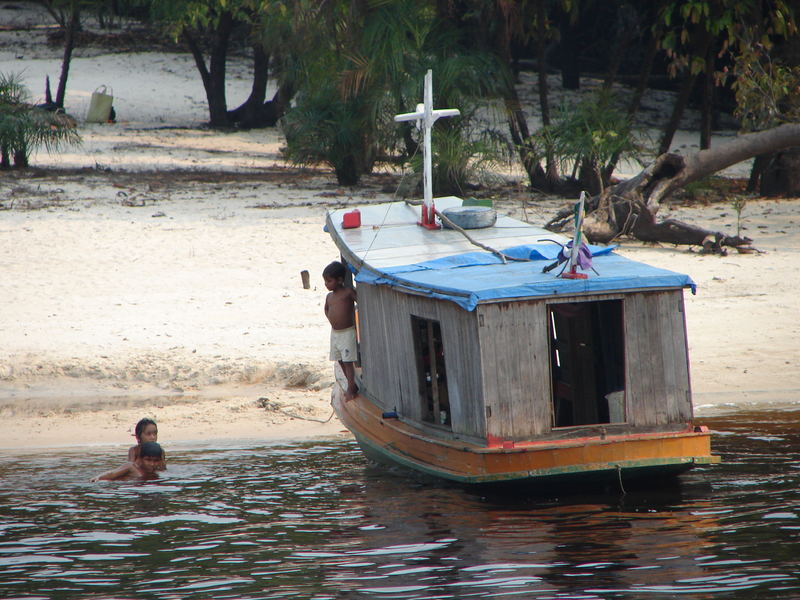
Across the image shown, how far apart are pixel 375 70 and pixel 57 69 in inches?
755

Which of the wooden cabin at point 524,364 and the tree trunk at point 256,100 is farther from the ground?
the tree trunk at point 256,100

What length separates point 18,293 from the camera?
14.0m

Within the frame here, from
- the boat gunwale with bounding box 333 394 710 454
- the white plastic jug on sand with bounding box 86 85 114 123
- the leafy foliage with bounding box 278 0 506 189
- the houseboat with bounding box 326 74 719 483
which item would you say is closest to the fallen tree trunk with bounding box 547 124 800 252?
the leafy foliage with bounding box 278 0 506 189

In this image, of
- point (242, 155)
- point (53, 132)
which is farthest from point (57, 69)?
point (53, 132)

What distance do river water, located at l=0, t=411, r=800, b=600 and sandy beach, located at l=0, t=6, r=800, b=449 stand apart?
144 centimetres

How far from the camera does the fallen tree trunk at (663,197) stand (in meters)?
16.2

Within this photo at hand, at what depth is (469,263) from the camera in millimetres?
8594

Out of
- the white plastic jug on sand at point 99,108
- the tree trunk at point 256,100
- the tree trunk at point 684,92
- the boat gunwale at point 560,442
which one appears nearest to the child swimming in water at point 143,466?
the boat gunwale at point 560,442

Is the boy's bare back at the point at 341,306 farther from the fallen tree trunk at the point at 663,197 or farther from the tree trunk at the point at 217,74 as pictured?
the tree trunk at the point at 217,74

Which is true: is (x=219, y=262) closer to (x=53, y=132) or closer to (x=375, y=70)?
(x=375, y=70)

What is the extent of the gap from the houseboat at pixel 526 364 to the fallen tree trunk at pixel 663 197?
7.55 metres

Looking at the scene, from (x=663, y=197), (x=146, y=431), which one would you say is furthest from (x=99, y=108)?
(x=146, y=431)

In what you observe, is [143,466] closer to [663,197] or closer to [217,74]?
[663,197]

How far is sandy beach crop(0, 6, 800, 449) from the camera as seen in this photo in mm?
11516
